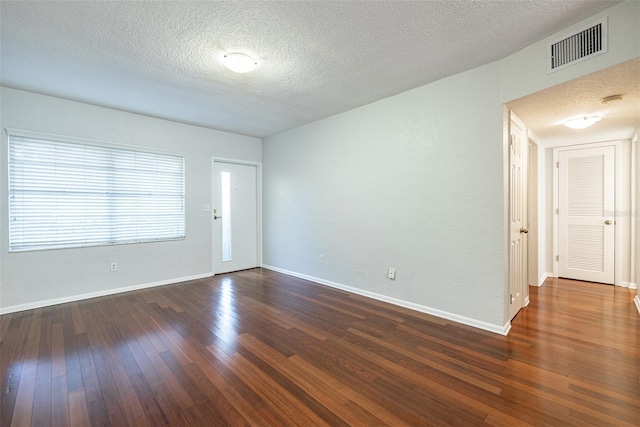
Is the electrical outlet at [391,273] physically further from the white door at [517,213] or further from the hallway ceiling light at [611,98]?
the hallway ceiling light at [611,98]

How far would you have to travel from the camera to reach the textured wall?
104 inches

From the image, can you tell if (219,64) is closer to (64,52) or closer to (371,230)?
(64,52)

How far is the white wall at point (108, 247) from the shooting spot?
323cm

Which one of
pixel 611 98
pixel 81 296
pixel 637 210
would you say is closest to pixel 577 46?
pixel 611 98

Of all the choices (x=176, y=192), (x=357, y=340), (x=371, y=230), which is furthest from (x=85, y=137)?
(x=357, y=340)

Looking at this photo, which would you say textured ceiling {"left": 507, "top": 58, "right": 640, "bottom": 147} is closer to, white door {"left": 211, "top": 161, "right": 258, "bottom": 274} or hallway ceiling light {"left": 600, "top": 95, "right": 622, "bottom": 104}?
hallway ceiling light {"left": 600, "top": 95, "right": 622, "bottom": 104}

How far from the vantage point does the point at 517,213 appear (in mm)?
3004

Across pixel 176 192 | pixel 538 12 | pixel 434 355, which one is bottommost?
pixel 434 355

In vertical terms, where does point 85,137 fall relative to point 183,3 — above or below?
below

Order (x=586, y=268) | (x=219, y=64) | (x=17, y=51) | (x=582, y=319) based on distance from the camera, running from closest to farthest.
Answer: (x=17, y=51)
(x=219, y=64)
(x=582, y=319)
(x=586, y=268)

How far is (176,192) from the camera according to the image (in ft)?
14.7

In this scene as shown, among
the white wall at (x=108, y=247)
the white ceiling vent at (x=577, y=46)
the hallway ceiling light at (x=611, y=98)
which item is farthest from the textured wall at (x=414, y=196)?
the white wall at (x=108, y=247)

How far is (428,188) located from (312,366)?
2153 mm

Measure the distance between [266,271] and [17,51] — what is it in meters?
4.13
